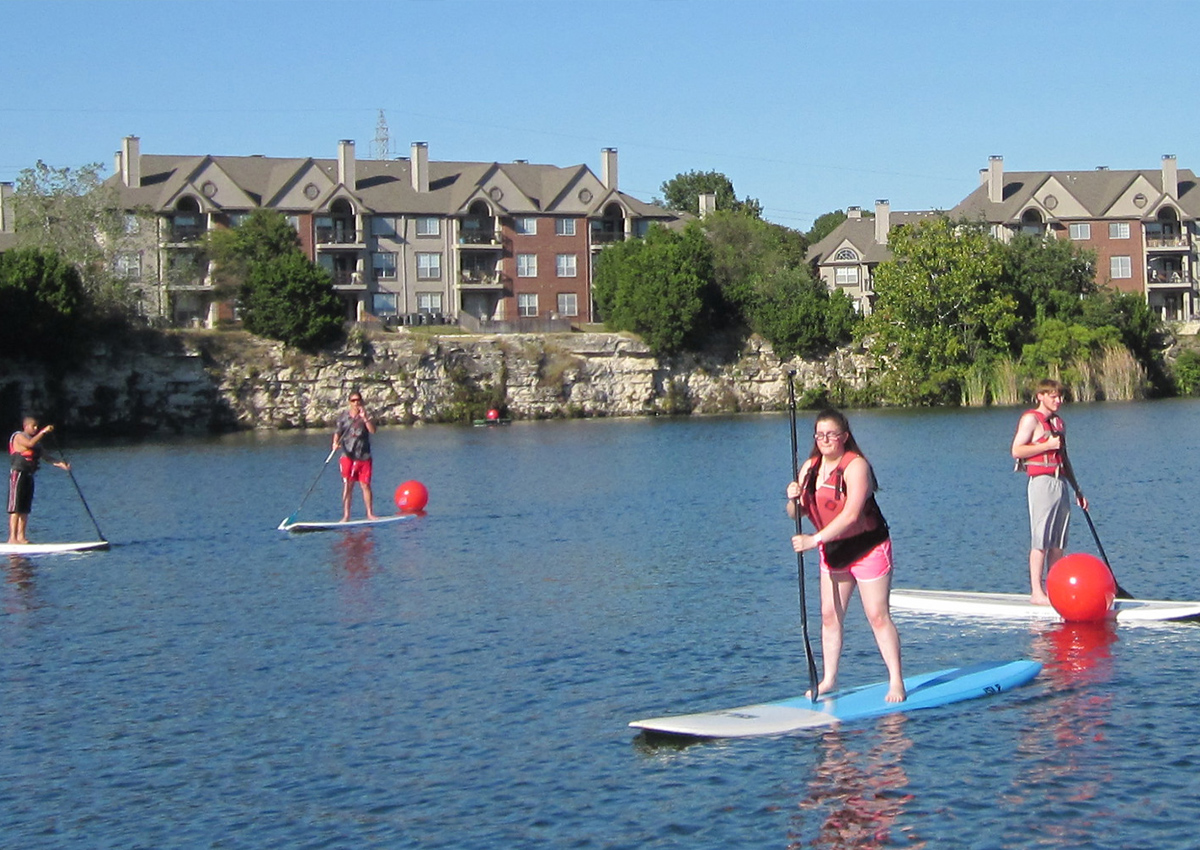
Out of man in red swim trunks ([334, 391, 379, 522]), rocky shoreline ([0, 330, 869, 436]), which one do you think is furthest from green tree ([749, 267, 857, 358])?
man in red swim trunks ([334, 391, 379, 522])

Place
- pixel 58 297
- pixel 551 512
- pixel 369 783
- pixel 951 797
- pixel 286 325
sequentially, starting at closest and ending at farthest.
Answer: pixel 951 797 → pixel 369 783 → pixel 551 512 → pixel 58 297 → pixel 286 325

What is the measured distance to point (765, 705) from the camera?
12656mm

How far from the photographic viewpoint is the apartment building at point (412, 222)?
98188 mm

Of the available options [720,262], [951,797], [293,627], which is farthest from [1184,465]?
[720,262]

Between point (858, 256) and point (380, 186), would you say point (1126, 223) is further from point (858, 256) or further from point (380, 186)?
point (380, 186)

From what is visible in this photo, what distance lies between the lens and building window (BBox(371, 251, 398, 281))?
10312 centimetres

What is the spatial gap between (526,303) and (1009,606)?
90.9 m

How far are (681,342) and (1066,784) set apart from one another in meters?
87.8

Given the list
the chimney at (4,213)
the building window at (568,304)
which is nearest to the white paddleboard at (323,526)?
the building window at (568,304)

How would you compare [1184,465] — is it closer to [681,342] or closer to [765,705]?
[765,705]

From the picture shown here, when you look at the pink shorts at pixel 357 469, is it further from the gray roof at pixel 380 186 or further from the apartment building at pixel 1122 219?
the apartment building at pixel 1122 219

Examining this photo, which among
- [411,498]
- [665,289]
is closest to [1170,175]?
[665,289]

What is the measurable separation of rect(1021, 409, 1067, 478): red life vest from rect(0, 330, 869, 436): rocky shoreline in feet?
238

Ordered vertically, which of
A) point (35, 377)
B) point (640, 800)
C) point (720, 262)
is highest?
point (720, 262)
